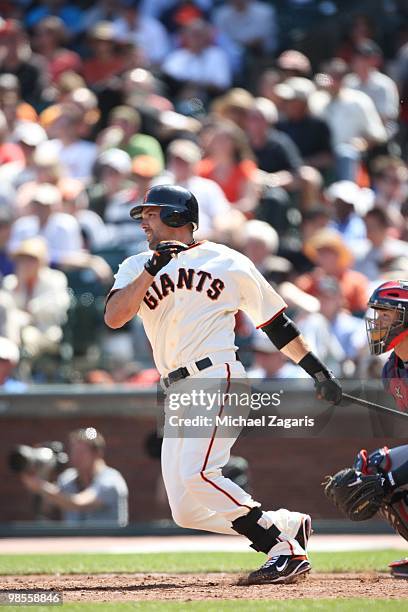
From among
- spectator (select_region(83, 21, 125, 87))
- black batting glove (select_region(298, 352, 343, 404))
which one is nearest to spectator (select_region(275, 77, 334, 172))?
spectator (select_region(83, 21, 125, 87))

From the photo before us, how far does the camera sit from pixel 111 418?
10758 mm

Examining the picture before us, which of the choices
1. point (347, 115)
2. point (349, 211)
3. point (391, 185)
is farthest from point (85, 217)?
point (347, 115)

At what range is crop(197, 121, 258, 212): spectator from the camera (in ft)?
40.3

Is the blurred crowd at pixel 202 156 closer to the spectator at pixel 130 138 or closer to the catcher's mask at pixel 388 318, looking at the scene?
the spectator at pixel 130 138

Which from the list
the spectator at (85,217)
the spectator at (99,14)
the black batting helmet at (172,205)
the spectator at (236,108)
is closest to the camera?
the black batting helmet at (172,205)

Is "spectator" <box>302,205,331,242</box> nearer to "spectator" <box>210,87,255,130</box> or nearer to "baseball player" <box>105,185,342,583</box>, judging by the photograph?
"spectator" <box>210,87,255,130</box>

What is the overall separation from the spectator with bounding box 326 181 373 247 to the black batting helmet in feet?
18.0

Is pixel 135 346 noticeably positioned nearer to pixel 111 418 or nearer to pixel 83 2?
pixel 111 418

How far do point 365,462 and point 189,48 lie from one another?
9158mm

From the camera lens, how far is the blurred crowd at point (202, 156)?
1098 cm

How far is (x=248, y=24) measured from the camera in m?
15.5

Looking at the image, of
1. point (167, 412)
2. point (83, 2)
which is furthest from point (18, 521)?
point (83, 2)

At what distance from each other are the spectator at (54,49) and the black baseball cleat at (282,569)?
394 inches

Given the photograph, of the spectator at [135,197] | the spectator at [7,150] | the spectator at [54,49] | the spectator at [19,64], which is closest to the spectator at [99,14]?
the spectator at [54,49]
